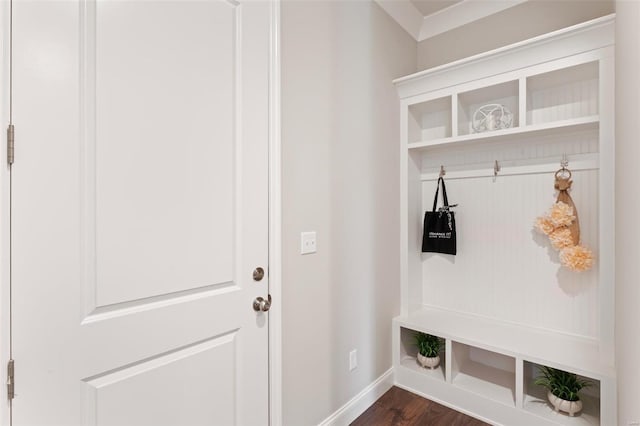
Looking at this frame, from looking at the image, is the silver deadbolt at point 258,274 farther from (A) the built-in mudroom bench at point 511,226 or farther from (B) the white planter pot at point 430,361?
(B) the white planter pot at point 430,361

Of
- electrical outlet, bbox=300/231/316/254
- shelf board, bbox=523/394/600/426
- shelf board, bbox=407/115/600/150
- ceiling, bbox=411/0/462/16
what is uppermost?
ceiling, bbox=411/0/462/16

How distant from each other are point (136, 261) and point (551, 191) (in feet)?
7.23

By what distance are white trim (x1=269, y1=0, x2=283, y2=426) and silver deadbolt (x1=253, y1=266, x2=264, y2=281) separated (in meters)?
0.05

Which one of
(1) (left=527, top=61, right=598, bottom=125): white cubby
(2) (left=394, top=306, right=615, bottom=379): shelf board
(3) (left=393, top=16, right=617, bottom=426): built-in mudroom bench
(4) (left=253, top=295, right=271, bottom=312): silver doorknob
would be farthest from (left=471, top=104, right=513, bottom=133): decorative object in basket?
(4) (left=253, top=295, right=271, bottom=312): silver doorknob

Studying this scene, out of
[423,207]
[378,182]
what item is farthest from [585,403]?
[378,182]

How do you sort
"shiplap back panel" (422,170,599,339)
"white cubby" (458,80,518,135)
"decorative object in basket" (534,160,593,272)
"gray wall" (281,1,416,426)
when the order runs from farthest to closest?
"white cubby" (458,80,518,135) → "shiplap back panel" (422,170,599,339) → "decorative object in basket" (534,160,593,272) → "gray wall" (281,1,416,426)

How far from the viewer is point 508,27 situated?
2.19 m

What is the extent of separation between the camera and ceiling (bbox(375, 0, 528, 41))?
2.22 m

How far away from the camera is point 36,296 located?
0.88m

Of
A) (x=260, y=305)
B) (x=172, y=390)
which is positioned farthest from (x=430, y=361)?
(x=172, y=390)

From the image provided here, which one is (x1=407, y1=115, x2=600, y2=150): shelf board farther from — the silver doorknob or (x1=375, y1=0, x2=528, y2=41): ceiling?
the silver doorknob

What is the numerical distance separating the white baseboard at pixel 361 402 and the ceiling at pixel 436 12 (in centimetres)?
242

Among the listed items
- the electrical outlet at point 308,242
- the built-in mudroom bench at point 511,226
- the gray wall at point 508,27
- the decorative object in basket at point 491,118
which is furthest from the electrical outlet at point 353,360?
the gray wall at point 508,27

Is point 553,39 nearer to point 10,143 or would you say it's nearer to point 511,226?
point 511,226
